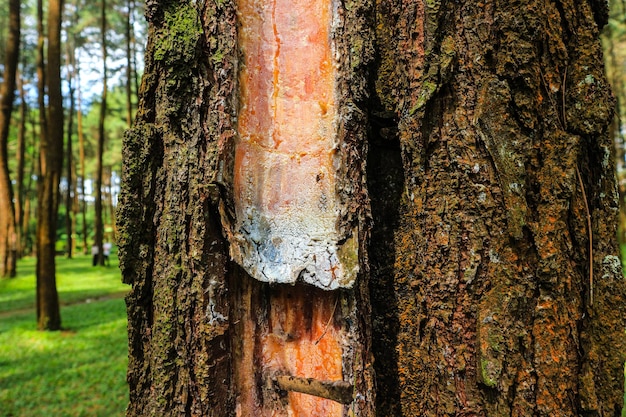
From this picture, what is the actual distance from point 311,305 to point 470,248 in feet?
1.64

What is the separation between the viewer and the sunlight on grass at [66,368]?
4.52 metres

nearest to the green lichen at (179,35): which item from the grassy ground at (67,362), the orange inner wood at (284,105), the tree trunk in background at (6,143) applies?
the orange inner wood at (284,105)

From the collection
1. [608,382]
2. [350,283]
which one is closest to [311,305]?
[350,283]

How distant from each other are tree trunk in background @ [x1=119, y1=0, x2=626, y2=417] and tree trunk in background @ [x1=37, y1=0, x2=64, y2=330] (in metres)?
6.78

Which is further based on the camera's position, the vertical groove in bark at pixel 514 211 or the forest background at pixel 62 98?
the forest background at pixel 62 98

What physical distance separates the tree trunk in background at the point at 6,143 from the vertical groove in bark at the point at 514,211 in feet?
33.7

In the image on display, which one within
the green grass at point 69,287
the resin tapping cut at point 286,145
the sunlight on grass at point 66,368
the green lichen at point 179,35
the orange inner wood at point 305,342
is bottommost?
the sunlight on grass at point 66,368

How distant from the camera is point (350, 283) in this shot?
1.15m

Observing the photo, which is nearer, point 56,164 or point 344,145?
point 344,145

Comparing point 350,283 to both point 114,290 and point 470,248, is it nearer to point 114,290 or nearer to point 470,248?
point 470,248

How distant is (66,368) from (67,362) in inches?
11.3

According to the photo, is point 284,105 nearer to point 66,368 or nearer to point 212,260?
point 212,260


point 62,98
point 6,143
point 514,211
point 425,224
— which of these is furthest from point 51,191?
point 514,211

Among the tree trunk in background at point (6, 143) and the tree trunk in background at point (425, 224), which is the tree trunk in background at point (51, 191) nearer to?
the tree trunk in background at point (6, 143)
